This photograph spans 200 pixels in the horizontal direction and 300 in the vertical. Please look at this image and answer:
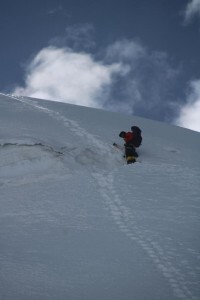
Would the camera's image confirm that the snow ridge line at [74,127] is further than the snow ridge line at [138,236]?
Yes

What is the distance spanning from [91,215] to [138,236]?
1092mm

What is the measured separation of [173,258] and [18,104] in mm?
10209

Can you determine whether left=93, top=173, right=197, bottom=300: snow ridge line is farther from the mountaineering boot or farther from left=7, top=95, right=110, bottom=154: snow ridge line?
left=7, top=95, right=110, bottom=154: snow ridge line

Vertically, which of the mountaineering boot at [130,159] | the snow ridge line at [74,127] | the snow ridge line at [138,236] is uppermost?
the snow ridge line at [74,127]

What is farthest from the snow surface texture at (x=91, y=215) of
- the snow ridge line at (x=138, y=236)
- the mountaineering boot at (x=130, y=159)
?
the mountaineering boot at (x=130, y=159)

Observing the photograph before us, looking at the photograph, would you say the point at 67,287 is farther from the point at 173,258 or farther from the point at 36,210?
the point at 36,210

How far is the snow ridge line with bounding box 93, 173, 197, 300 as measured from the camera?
4711mm

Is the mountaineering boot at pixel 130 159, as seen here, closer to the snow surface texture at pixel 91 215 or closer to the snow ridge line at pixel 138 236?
the snow surface texture at pixel 91 215

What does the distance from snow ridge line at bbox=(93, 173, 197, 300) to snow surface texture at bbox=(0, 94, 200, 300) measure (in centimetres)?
1

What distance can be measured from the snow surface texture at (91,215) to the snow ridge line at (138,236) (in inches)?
0.5

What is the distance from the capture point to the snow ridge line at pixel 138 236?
4711 millimetres

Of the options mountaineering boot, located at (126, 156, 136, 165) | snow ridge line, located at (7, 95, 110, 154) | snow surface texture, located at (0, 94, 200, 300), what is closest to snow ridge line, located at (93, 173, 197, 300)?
snow surface texture, located at (0, 94, 200, 300)

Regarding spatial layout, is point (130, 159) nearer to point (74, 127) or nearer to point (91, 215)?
point (74, 127)

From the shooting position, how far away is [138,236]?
6105 millimetres
